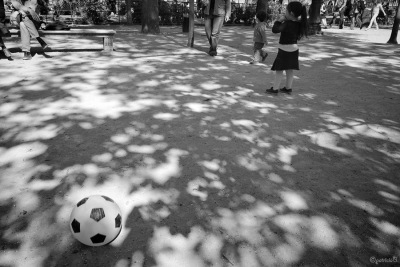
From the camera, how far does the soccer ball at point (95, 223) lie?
2.31m

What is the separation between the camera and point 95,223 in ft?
7.62

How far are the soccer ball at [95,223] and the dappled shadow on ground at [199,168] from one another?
11 cm

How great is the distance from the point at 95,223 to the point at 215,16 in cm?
822

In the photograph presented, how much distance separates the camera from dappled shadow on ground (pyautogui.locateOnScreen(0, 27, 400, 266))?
245 centimetres

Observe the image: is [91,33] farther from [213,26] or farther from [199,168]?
[199,168]

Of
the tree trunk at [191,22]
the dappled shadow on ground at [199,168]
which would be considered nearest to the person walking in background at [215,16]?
the tree trunk at [191,22]

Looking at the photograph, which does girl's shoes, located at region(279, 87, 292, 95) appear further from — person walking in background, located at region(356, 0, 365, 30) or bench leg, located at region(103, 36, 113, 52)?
person walking in background, located at region(356, 0, 365, 30)

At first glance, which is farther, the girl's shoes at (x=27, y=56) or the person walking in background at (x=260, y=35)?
the person walking in background at (x=260, y=35)

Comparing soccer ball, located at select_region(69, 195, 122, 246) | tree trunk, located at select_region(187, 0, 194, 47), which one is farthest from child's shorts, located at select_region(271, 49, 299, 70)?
tree trunk, located at select_region(187, 0, 194, 47)

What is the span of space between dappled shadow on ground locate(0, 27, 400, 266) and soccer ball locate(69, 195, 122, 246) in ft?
0.36

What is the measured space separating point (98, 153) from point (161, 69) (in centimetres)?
443

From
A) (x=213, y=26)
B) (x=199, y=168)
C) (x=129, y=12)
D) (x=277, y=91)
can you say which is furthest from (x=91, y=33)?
(x=129, y=12)

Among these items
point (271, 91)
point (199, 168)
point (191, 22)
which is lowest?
point (199, 168)

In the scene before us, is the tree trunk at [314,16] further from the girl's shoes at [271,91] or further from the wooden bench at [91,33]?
the girl's shoes at [271,91]
